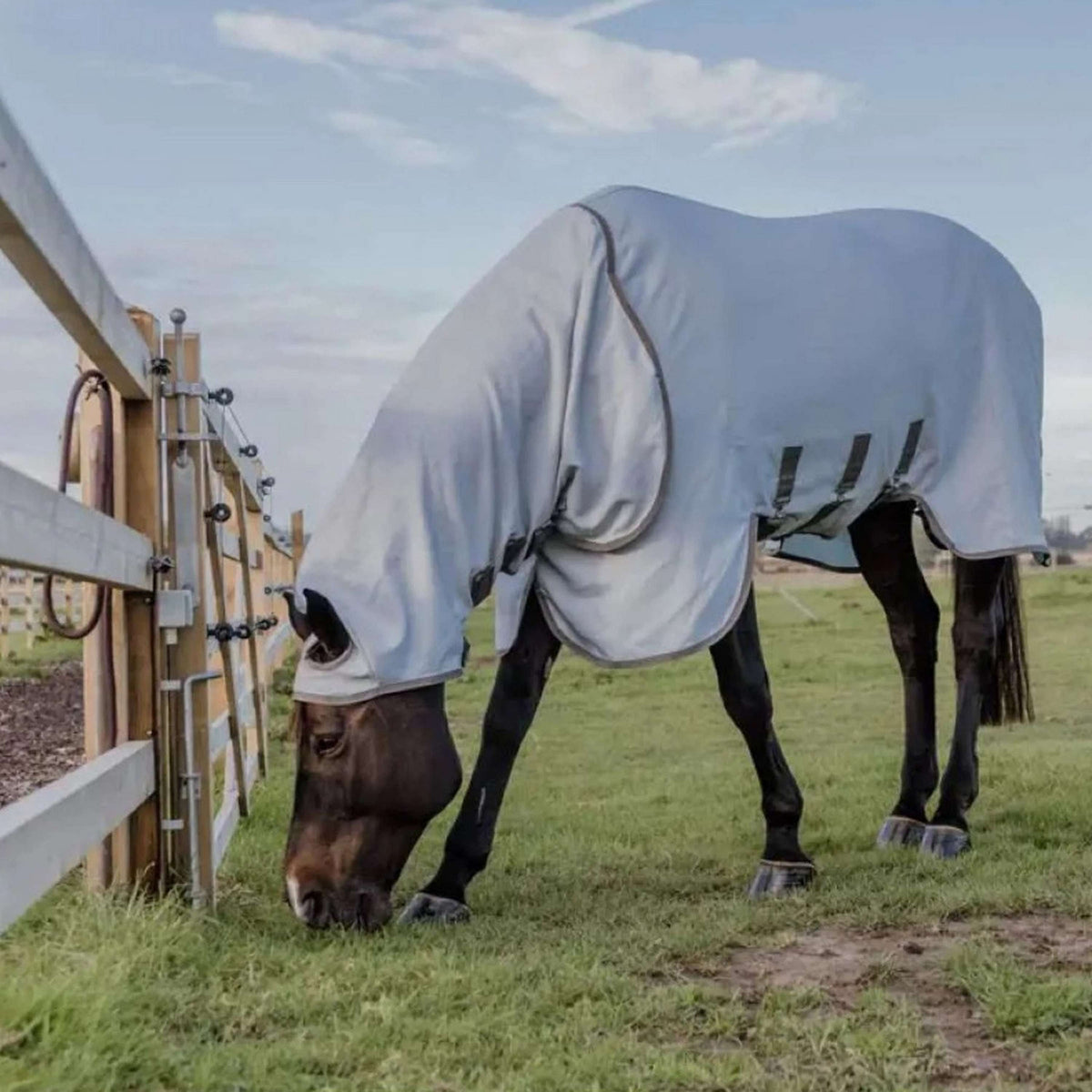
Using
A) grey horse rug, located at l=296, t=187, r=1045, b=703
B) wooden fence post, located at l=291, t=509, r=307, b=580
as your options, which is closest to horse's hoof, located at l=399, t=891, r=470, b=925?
grey horse rug, located at l=296, t=187, r=1045, b=703

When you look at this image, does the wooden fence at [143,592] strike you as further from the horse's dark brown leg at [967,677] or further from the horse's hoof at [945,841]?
the horse's dark brown leg at [967,677]

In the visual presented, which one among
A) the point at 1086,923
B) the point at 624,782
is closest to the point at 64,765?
the point at 624,782

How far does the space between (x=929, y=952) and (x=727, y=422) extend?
61.6 inches

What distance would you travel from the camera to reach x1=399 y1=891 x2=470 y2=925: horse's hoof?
4.13 m

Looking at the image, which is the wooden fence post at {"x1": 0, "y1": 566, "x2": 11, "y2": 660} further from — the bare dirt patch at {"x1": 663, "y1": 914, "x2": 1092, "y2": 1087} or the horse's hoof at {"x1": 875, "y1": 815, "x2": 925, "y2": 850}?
the bare dirt patch at {"x1": 663, "y1": 914, "x2": 1092, "y2": 1087}

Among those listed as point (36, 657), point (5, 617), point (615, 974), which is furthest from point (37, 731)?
point (5, 617)

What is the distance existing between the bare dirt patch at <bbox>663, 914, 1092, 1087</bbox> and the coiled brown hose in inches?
68.8

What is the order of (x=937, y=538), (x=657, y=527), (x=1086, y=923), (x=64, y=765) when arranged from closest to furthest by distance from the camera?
(x=1086, y=923)
(x=657, y=527)
(x=937, y=538)
(x=64, y=765)

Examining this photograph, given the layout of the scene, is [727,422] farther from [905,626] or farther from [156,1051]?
[156,1051]

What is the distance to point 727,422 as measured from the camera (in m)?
4.39

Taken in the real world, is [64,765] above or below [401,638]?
below

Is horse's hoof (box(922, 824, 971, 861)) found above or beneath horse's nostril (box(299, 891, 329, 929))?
beneath

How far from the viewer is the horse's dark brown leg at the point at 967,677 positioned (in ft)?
17.4

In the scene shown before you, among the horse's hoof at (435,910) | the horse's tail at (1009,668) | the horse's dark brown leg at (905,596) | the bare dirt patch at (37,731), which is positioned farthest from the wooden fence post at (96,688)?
the horse's tail at (1009,668)
